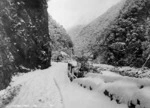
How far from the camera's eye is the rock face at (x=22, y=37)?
17.3 metres

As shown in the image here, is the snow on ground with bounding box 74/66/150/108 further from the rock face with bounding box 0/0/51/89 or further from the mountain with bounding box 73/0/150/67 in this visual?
the mountain with bounding box 73/0/150/67

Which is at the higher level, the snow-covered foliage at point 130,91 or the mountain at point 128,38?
the mountain at point 128,38

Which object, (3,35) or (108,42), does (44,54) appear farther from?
(108,42)

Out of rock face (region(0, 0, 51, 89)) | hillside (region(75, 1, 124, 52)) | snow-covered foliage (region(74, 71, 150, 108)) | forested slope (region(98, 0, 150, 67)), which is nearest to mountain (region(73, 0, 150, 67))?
forested slope (region(98, 0, 150, 67))

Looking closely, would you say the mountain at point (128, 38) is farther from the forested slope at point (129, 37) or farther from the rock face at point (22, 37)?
the rock face at point (22, 37)

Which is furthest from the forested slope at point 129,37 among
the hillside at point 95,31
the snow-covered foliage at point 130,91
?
the snow-covered foliage at point 130,91

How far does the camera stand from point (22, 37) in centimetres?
2111

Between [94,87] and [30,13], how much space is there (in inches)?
701

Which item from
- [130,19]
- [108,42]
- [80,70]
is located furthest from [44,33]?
[130,19]

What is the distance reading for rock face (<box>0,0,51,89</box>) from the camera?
1727 centimetres

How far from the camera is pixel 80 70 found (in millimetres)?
13531

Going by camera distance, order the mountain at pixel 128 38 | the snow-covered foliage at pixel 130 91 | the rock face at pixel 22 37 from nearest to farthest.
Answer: the snow-covered foliage at pixel 130 91 < the rock face at pixel 22 37 < the mountain at pixel 128 38

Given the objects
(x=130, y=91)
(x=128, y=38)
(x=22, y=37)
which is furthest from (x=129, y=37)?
(x=130, y=91)

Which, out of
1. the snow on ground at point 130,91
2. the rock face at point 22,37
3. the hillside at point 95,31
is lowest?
the snow on ground at point 130,91
